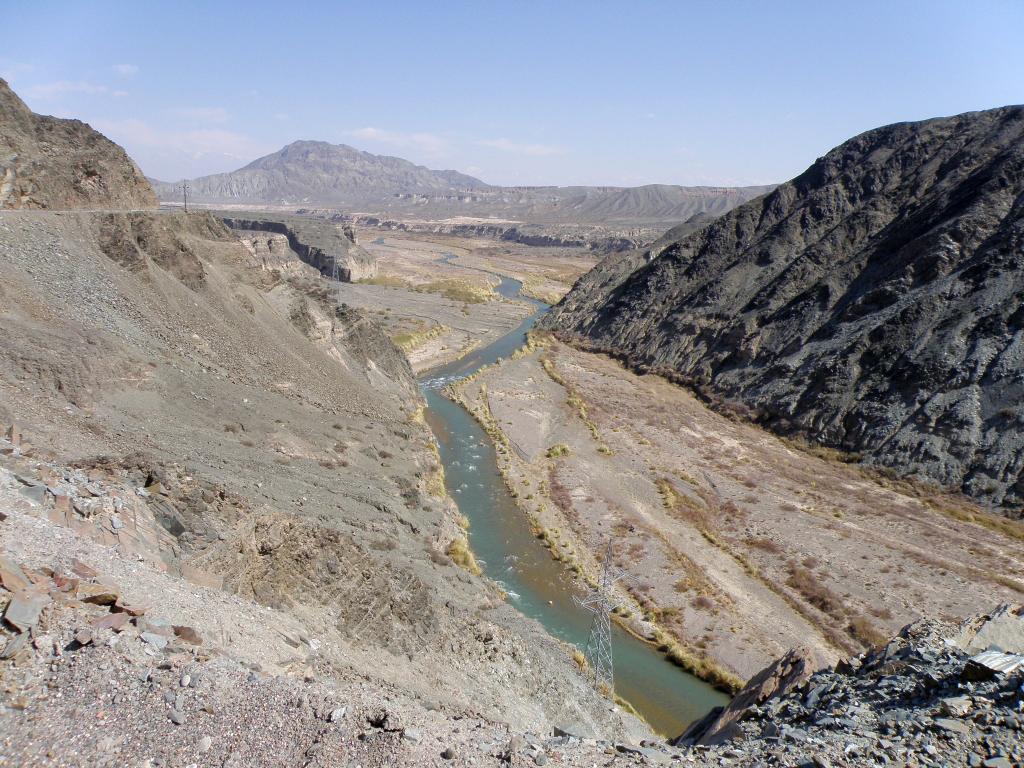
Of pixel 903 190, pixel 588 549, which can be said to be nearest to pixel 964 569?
pixel 588 549

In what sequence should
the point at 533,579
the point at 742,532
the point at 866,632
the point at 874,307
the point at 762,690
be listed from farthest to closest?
the point at 874,307, the point at 742,532, the point at 533,579, the point at 866,632, the point at 762,690

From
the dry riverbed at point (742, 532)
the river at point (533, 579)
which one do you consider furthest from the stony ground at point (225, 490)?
the dry riverbed at point (742, 532)

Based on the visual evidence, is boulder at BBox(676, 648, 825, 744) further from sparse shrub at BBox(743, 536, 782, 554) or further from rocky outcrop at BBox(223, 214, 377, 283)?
rocky outcrop at BBox(223, 214, 377, 283)

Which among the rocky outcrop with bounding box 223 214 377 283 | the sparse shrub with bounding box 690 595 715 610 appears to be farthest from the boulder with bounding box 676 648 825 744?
the rocky outcrop with bounding box 223 214 377 283

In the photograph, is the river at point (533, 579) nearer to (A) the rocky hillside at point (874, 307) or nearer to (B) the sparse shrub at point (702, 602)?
(B) the sparse shrub at point (702, 602)

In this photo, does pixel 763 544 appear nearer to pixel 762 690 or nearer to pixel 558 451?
pixel 558 451

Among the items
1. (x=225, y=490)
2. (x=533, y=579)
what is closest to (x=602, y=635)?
(x=533, y=579)

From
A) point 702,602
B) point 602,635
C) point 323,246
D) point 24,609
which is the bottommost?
point 702,602
